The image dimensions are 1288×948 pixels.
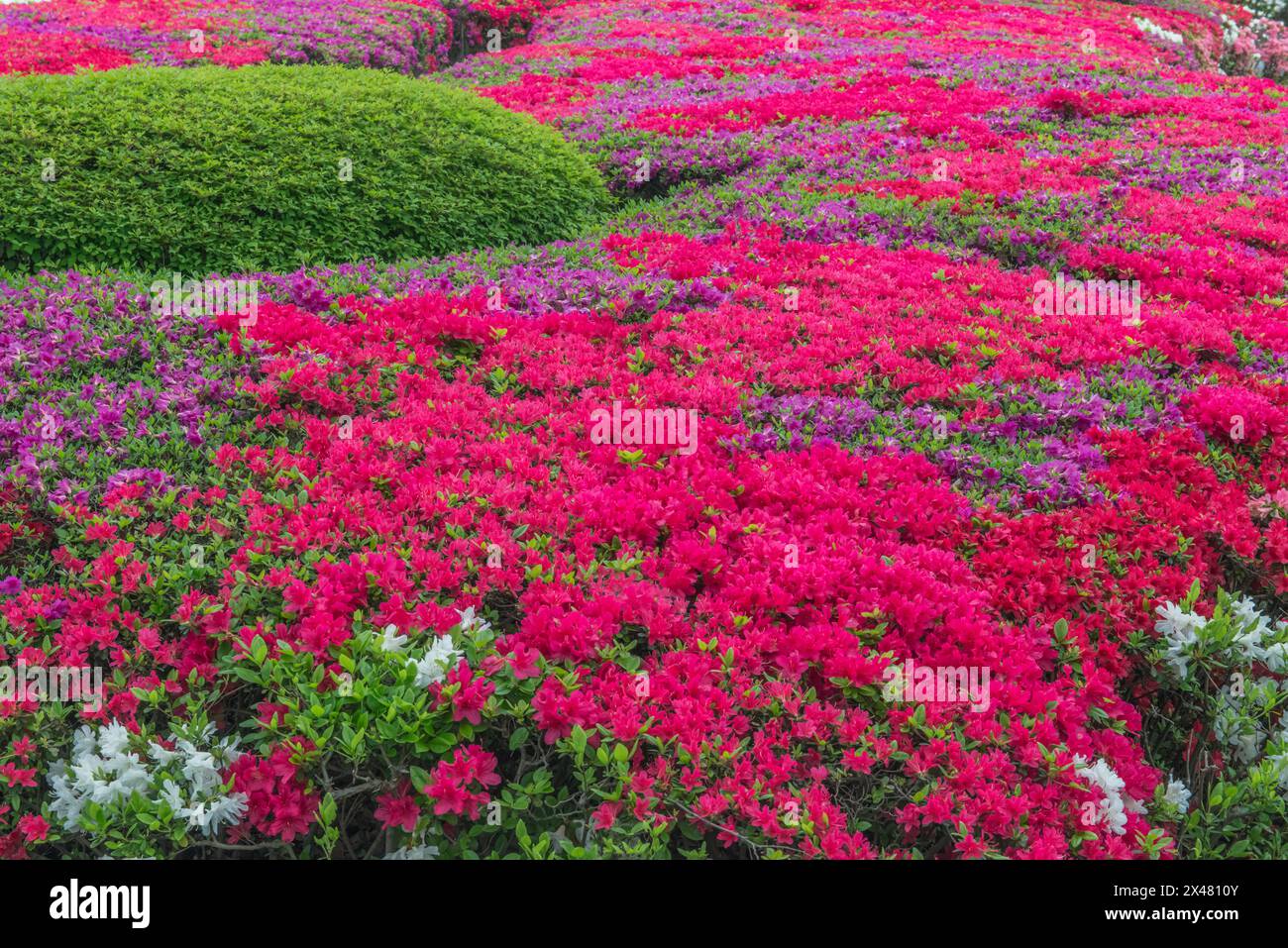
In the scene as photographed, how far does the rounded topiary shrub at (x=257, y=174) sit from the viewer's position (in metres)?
7.84

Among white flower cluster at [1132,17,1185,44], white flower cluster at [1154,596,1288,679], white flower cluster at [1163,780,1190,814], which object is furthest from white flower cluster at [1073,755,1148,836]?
white flower cluster at [1132,17,1185,44]

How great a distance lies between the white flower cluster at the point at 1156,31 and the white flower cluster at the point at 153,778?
28705 millimetres

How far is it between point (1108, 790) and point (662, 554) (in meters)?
2.07

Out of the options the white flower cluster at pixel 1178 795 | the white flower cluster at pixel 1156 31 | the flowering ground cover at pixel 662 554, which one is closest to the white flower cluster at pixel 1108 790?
the flowering ground cover at pixel 662 554

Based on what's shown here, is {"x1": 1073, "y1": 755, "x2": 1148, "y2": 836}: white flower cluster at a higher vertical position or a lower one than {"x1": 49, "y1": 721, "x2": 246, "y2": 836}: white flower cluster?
higher

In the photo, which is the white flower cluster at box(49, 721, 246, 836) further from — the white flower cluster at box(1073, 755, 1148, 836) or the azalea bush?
the azalea bush

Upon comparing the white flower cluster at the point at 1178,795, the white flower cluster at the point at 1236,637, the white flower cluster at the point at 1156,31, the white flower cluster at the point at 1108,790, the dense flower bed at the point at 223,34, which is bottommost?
the white flower cluster at the point at 1178,795

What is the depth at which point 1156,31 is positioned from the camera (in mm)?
24312

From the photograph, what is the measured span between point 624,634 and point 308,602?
1319 millimetres

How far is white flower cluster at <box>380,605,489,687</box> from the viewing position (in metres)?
3.35

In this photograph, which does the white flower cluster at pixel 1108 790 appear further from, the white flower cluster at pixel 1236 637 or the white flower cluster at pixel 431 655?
the white flower cluster at pixel 431 655

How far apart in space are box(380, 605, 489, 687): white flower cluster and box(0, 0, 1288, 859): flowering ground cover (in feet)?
0.06

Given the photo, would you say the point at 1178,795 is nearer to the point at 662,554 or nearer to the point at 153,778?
the point at 662,554

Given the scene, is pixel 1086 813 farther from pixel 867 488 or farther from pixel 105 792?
pixel 105 792
